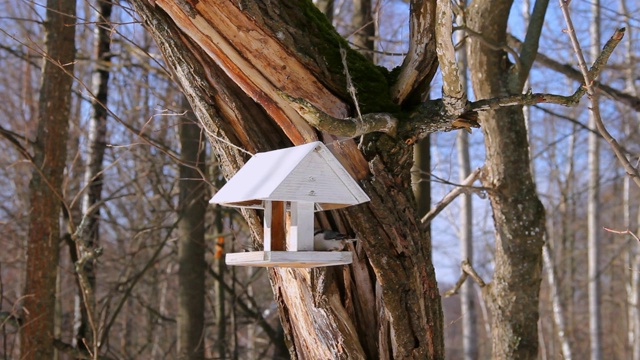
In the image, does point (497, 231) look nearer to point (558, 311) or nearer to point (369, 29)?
point (369, 29)

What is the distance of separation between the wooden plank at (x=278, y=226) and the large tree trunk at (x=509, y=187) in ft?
7.33

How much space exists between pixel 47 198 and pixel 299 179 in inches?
124

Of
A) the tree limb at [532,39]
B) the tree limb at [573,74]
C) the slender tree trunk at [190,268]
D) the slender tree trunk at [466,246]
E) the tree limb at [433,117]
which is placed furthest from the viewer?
the slender tree trunk at [466,246]

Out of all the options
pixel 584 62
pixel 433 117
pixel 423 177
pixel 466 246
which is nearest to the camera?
pixel 584 62

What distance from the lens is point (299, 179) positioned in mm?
2508

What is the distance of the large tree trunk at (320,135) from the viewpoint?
8.93ft

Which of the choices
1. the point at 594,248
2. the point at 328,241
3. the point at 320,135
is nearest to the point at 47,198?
A: the point at 320,135

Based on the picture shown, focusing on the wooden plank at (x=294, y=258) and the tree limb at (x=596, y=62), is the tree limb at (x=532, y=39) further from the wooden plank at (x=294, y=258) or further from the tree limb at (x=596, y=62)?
the wooden plank at (x=294, y=258)

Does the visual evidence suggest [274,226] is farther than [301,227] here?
Yes

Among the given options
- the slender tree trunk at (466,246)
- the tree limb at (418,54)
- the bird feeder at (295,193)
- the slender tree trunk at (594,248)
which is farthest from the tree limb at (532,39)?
the slender tree trunk at (594,248)

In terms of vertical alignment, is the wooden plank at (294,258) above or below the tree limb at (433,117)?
below

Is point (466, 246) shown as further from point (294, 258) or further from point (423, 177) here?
point (294, 258)

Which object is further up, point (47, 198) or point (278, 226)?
point (47, 198)

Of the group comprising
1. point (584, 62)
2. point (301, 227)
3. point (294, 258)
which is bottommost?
point (294, 258)
